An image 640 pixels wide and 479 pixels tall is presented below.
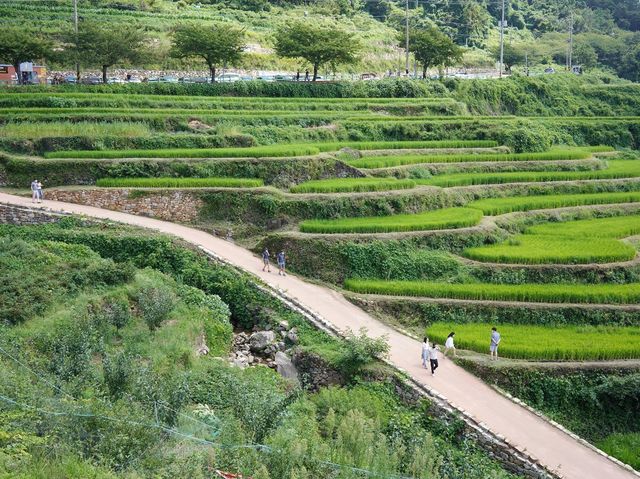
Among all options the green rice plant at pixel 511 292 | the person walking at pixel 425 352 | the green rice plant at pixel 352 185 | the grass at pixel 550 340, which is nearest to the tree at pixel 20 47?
the green rice plant at pixel 352 185

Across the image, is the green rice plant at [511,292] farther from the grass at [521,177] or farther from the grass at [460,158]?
the grass at [460,158]

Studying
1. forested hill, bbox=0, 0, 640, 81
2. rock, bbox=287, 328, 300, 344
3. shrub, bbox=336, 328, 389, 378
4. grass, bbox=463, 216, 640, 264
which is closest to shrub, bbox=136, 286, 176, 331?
rock, bbox=287, 328, 300, 344

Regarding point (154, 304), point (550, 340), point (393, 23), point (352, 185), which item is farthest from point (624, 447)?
point (393, 23)

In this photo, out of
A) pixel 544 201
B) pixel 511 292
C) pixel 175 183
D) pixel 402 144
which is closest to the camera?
pixel 511 292

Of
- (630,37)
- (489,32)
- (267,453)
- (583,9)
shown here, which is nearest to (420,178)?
(267,453)

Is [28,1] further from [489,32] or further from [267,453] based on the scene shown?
[267,453]

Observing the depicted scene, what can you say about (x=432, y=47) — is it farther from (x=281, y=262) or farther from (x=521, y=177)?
(x=281, y=262)

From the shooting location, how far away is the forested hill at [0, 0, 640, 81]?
71.4 metres

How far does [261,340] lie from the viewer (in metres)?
26.1

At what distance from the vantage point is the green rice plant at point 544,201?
37.8m

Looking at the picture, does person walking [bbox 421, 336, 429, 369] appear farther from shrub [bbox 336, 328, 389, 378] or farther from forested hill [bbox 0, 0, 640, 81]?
forested hill [bbox 0, 0, 640, 81]

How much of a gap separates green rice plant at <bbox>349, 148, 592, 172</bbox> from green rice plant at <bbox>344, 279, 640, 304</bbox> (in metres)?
12.1

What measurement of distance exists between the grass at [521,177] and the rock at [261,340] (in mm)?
15722

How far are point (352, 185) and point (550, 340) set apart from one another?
1316 centimetres
